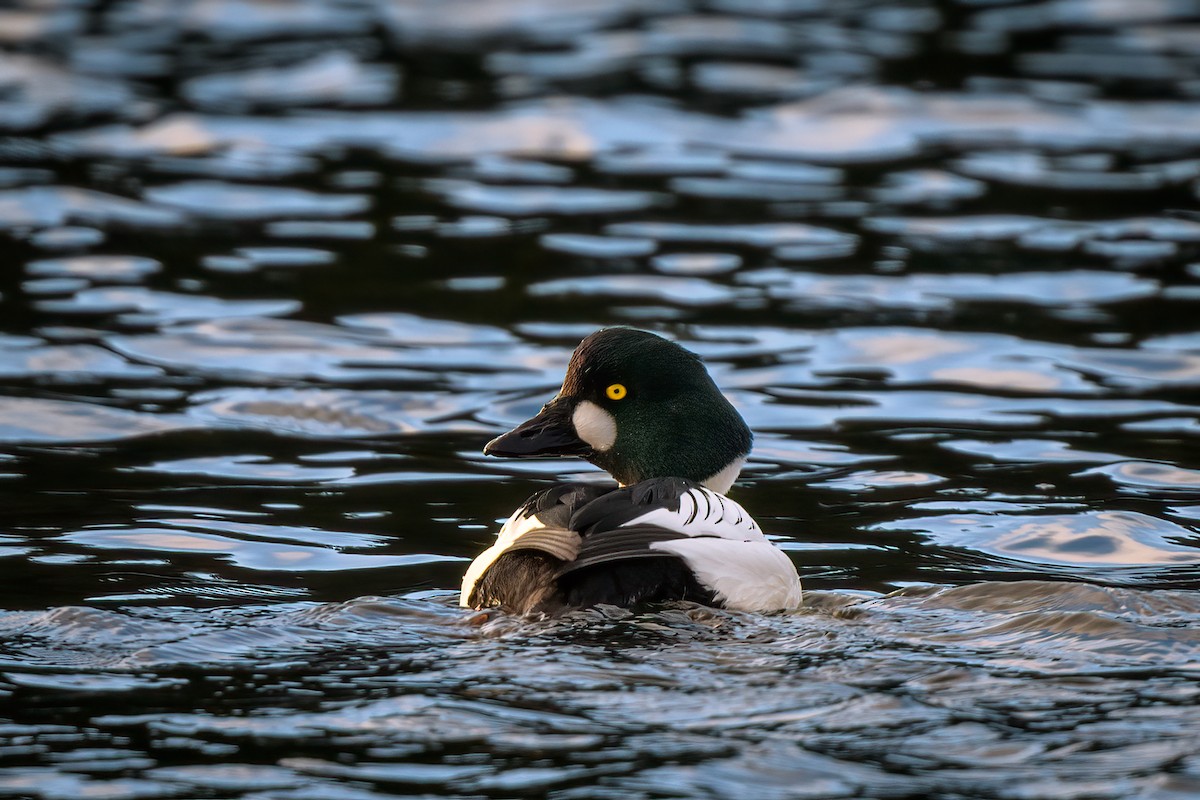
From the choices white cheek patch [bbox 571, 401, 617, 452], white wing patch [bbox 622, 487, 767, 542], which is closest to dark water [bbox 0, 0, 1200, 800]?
white wing patch [bbox 622, 487, 767, 542]

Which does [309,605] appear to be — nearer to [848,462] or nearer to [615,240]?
[848,462]

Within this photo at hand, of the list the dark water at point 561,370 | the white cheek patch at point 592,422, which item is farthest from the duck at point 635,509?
the dark water at point 561,370

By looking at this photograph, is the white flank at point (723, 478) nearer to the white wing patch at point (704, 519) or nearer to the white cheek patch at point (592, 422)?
the white cheek patch at point (592, 422)

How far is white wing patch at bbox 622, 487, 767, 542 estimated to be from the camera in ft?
16.0

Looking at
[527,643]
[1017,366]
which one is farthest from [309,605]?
[1017,366]

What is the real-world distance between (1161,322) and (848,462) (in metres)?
2.97

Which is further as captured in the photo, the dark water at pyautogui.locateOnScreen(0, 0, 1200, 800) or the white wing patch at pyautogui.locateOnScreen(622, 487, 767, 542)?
the white wing patch at pyautogui.locateOnScreen(622, 487, 767, 542)

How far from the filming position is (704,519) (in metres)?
5.01

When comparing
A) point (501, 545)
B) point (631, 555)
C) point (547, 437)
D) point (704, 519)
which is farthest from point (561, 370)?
point (631, 555)

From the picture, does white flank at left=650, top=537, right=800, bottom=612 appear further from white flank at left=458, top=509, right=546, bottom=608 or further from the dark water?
white flank at left=458, top=509, right=546, bottom=608

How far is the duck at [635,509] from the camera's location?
189 inches

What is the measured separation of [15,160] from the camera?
12617mm

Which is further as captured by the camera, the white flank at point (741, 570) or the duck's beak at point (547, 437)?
the duck's beak at point (547, 437)

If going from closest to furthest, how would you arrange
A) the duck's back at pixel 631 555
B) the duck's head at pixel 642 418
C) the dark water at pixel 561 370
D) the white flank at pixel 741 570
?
the dark water at pixel 561 370 < the duck's back at pixel 631 555 < the white flank at pixel 741 570 < the duck's head at pixel 642 418
